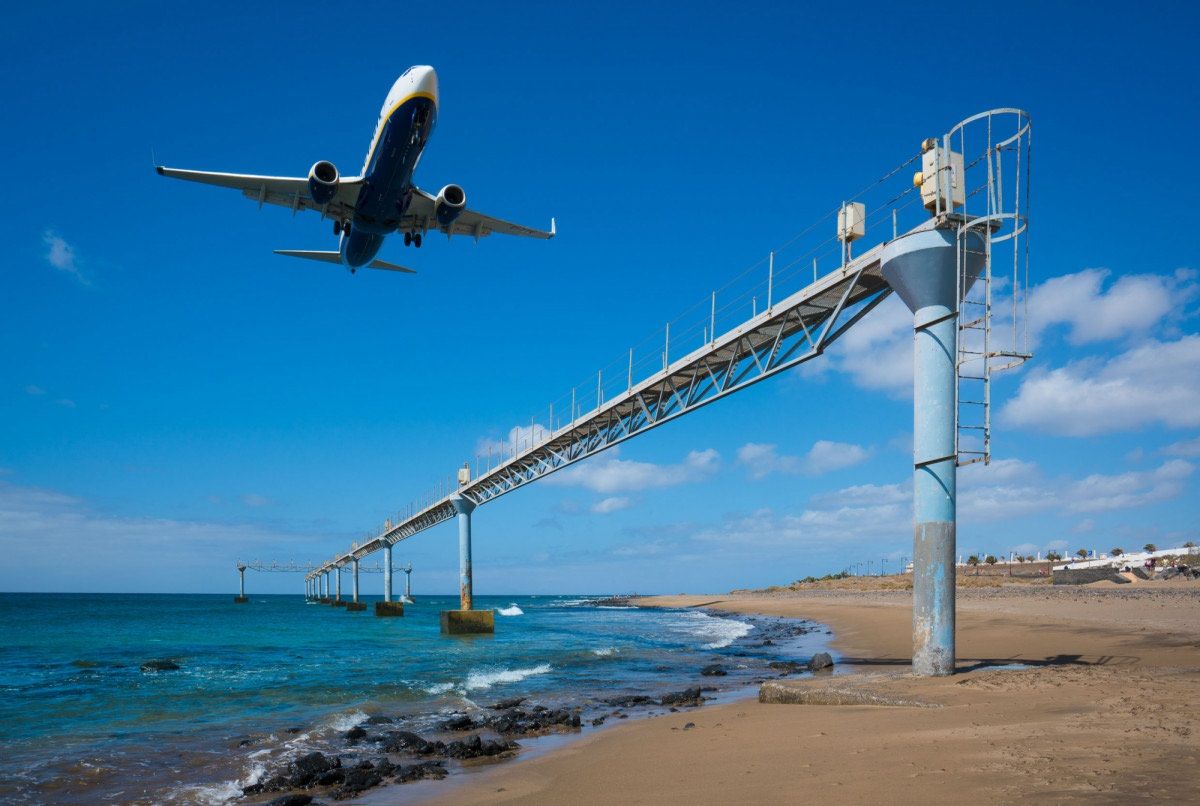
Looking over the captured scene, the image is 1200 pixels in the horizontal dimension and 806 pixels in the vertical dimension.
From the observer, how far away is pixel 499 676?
78.7 ft

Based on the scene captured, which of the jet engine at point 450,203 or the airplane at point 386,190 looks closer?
the airplane at point 386,190

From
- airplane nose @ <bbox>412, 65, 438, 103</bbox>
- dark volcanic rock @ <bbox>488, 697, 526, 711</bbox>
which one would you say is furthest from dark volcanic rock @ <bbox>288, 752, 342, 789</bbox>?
airplane nose @ <bbox>412, 65, 438, 103</bbox>

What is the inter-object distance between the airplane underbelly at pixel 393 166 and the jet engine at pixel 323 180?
1579mm

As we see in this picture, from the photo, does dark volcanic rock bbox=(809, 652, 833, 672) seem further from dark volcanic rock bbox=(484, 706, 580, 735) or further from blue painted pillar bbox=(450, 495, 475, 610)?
blue painted pillar bbox=(450, 495, 475, 610)

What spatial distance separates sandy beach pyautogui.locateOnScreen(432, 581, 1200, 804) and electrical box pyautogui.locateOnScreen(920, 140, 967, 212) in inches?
333

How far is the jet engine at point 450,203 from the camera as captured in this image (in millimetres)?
28734

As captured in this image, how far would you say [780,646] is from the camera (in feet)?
102

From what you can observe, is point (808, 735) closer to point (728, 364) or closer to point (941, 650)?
point (941, 650)

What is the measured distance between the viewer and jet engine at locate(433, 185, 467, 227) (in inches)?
1131

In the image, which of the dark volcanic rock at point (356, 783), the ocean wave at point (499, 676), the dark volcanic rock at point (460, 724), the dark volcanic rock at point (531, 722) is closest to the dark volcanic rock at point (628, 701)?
the dark volcanic rock at point (531, 722)

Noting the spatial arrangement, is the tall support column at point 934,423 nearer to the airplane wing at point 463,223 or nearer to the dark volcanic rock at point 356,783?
the dark volcanic rock at point 356,783

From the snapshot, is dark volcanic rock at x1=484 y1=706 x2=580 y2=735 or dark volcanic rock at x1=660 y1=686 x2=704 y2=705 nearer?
dark volcanic rock at x1=484 y1=706 x2=580 y2=735

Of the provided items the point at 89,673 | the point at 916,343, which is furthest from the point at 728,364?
the point at 89,673

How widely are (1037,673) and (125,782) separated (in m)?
14.7
